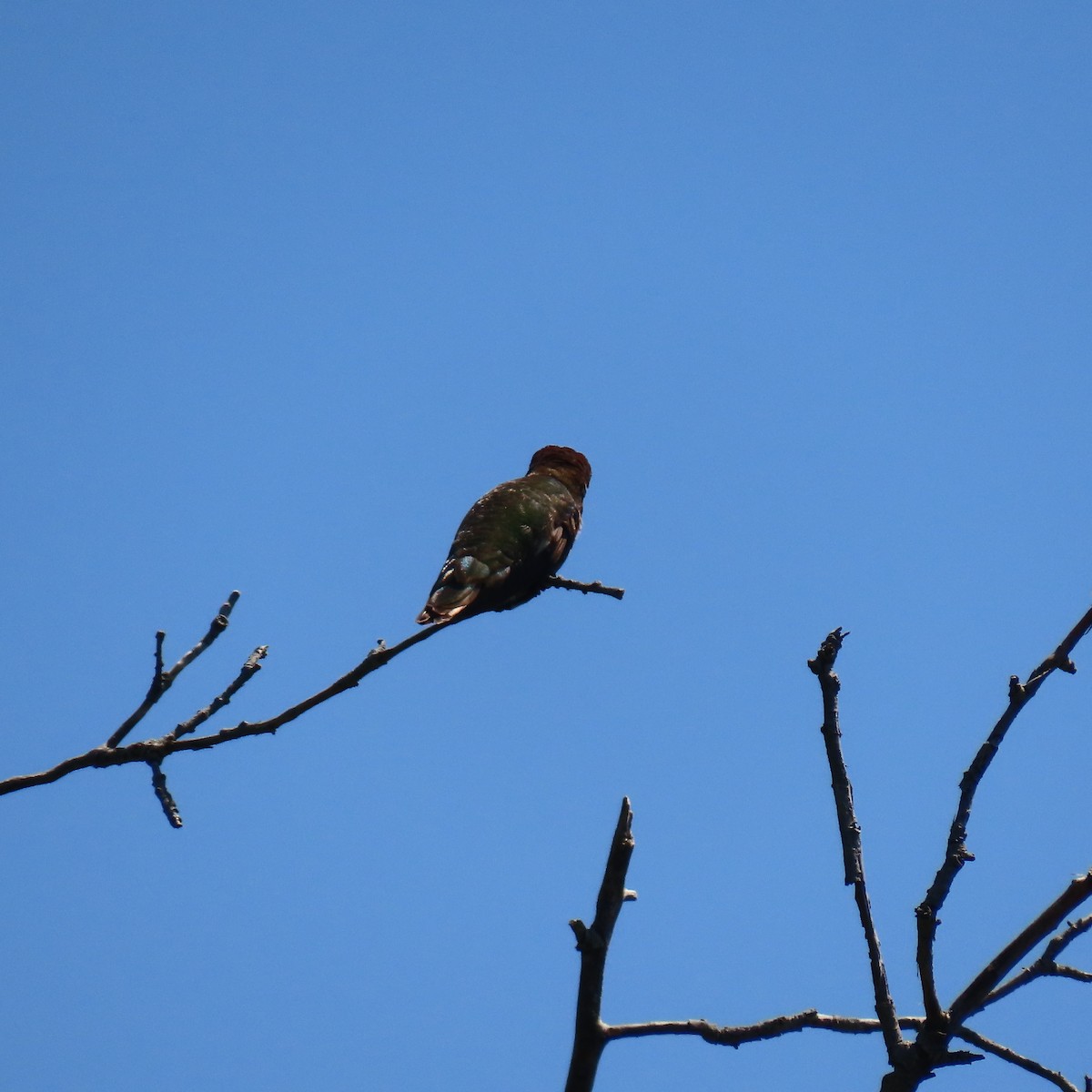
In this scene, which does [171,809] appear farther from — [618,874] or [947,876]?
[947,876]

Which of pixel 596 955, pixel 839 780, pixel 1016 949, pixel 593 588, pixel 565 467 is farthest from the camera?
pixel 565 467

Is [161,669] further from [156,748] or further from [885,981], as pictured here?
[885,981]

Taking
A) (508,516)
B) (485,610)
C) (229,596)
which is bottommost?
(229,596)

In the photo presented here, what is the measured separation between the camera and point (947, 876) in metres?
2.19

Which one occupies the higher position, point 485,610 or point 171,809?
point 485,610

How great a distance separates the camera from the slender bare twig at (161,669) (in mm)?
2873

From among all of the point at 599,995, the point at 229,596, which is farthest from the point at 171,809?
the point at 599,995

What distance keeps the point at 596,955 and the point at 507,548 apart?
4.95 meters

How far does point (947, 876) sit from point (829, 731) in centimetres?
37

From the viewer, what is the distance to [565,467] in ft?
30.8

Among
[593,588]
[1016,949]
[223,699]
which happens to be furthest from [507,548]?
[1016,949]

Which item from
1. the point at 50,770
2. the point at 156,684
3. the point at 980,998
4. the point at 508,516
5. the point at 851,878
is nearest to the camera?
the point at 980,998

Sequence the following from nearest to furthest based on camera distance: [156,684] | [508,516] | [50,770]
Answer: [50,770] → [156,684] → [508,516]

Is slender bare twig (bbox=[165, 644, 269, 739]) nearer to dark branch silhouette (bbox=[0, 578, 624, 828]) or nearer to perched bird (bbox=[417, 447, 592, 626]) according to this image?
dark branch silhouette (bbox=[0, 578, 624, 828])
